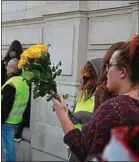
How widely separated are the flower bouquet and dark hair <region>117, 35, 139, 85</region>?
64cm

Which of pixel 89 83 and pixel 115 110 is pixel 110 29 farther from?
pixel 115 110

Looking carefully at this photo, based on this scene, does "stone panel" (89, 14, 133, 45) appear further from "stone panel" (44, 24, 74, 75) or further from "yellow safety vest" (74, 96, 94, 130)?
"yellow safety vest" (74, 96, 94, 130)

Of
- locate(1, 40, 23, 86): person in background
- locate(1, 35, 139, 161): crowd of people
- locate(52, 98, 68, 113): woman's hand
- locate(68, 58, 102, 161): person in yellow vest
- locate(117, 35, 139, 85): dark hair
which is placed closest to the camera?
locate(1, 35, 139, 161): crowd of people

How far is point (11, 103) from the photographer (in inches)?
207

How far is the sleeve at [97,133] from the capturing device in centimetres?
174

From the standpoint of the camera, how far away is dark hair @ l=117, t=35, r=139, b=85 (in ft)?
6.26

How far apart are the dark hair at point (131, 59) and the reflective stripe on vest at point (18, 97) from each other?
3.41 meters

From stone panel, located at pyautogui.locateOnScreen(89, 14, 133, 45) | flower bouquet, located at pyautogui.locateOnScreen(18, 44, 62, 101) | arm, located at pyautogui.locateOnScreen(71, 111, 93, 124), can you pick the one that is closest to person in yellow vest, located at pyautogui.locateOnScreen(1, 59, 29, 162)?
stone panel, located at pyautogui.locateOnScreen(89, 14, 133, 45)

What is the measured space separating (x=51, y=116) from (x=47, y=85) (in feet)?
13.3

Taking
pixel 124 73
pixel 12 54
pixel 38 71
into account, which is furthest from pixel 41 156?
pixel 124 73

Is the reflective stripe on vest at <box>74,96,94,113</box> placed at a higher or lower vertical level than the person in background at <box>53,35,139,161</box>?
lower

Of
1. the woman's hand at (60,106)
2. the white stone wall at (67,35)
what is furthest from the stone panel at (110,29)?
the woman's hand at (60,106)

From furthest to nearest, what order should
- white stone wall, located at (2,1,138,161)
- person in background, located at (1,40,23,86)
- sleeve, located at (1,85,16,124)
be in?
person in background, located at (1,40,23,86) < white stone wall, located at (2,1,138,161) < sleeve, located at (1,85,16,124)

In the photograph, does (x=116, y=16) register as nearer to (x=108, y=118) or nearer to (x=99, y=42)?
(x=99, y=42)
